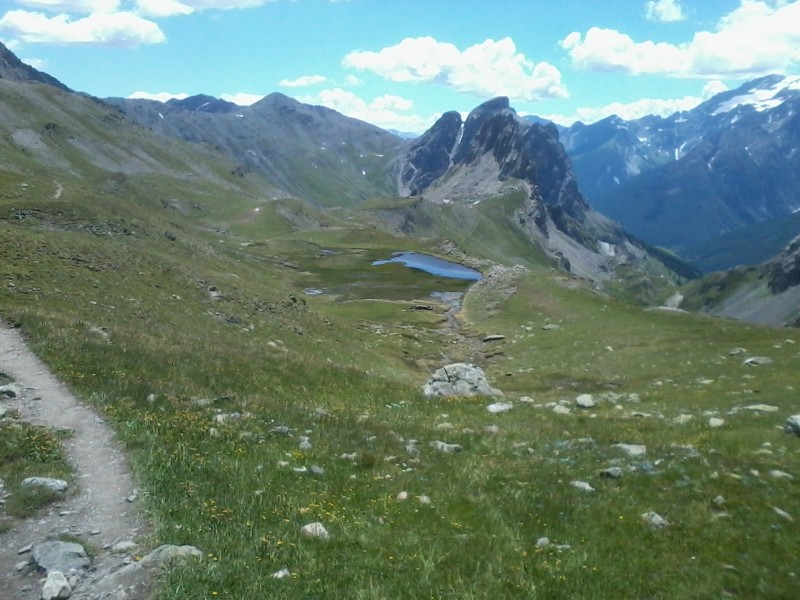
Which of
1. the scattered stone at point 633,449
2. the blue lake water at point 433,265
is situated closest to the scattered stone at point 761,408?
the scattered stone at point 633,449

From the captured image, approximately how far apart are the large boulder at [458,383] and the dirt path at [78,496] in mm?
17205

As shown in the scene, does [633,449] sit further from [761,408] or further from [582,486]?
[761,408]

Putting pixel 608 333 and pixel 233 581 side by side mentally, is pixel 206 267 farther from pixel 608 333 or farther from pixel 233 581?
pixel 233 581

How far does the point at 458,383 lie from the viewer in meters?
33.8

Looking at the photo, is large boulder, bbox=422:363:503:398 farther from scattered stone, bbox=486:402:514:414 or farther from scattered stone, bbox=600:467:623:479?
scattered stone, bbox=600:467:623:479

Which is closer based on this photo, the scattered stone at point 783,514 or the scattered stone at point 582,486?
the scattered stone at point 783,514

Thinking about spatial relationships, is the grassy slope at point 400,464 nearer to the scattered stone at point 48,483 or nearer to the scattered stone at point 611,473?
the scattered stone at point 611,473

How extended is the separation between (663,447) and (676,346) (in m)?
32.3

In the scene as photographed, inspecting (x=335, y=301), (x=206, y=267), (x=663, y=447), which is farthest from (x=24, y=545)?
(x=335, y=301)

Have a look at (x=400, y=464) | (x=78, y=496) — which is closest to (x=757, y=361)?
(x=400, y=464)

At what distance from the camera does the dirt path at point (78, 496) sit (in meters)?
10.5

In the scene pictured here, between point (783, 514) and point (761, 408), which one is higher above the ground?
point (783, 514)

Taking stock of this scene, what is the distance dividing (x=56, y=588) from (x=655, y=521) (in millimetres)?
11511

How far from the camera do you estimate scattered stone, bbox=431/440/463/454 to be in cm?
1875
